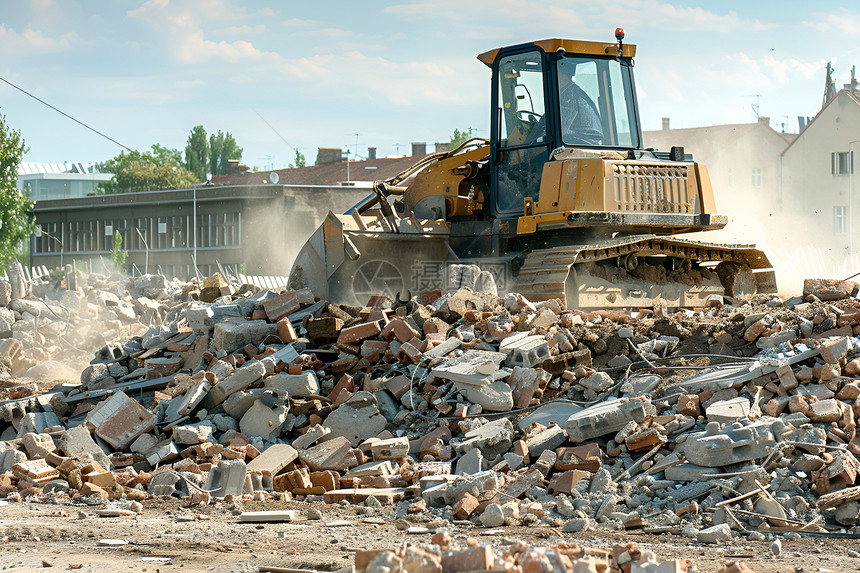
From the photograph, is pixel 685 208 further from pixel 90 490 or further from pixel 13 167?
pixel 13 167

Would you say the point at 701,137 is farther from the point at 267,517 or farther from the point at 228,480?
the point at 267,517

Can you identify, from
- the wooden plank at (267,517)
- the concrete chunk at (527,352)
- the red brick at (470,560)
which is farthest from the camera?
the concrete chunk at (527,352)

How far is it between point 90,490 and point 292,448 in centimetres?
165

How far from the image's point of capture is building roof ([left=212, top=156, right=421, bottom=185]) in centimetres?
4831

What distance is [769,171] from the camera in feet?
146

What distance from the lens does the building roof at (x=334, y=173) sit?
1902 inches

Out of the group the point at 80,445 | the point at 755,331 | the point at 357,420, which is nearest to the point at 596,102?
the point at 755,331

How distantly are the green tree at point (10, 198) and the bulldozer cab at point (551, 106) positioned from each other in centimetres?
1517

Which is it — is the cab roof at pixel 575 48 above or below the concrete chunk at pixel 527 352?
above

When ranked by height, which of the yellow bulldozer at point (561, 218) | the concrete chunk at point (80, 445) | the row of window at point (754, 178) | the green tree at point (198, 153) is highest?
the green tree at point (198, 153)

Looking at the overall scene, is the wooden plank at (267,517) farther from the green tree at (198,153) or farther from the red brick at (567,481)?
the green tree at (198,153)

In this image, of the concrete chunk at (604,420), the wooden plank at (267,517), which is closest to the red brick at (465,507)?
the wooden plank at (267,517)

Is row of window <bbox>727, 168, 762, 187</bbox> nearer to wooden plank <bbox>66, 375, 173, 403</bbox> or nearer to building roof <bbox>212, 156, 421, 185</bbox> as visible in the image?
building roof <bbox>212, 156, 421, 185</bbox>

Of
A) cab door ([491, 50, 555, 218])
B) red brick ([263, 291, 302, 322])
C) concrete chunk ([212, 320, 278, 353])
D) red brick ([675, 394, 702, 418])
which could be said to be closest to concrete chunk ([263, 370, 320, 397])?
concrete chunk ([212, 320, 278, 353])
